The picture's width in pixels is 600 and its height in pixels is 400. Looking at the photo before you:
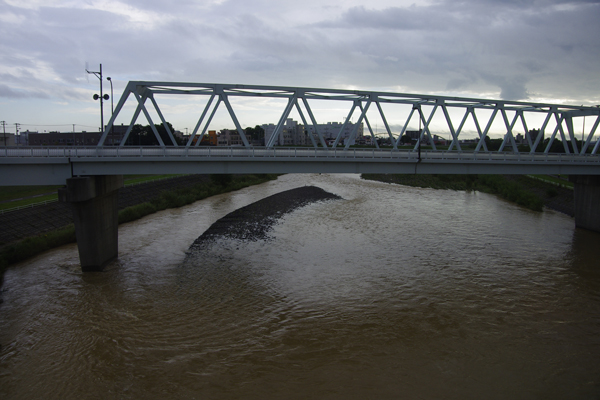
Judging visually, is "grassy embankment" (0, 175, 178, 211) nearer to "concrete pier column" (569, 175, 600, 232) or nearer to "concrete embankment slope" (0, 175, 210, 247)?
"concrete embankment slope" (0, 175, 210, 247)

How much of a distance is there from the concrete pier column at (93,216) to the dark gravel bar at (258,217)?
17.2 feet

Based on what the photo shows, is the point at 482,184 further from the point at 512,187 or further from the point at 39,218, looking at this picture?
the point at 39,218

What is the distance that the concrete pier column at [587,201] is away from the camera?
29844mm

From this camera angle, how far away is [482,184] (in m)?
53.9

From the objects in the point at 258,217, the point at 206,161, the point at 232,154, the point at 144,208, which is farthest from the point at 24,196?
the point at 232,154

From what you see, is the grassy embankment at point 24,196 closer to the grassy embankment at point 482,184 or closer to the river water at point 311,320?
the river water at point 311,320

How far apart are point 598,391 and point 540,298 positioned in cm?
659

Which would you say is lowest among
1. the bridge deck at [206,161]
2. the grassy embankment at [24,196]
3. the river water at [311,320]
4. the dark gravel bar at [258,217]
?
the river water at [311,320]

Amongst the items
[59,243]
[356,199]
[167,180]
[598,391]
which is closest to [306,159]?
[598,391]

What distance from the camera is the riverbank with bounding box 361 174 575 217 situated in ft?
127

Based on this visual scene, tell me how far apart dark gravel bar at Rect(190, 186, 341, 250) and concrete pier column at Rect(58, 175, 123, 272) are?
5.26 metres

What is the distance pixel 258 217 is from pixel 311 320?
19.0 metres

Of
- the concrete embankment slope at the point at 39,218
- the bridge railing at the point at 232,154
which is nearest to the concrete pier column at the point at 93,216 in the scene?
the bridge railing at the point at 232,154

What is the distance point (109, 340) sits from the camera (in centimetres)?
1340
